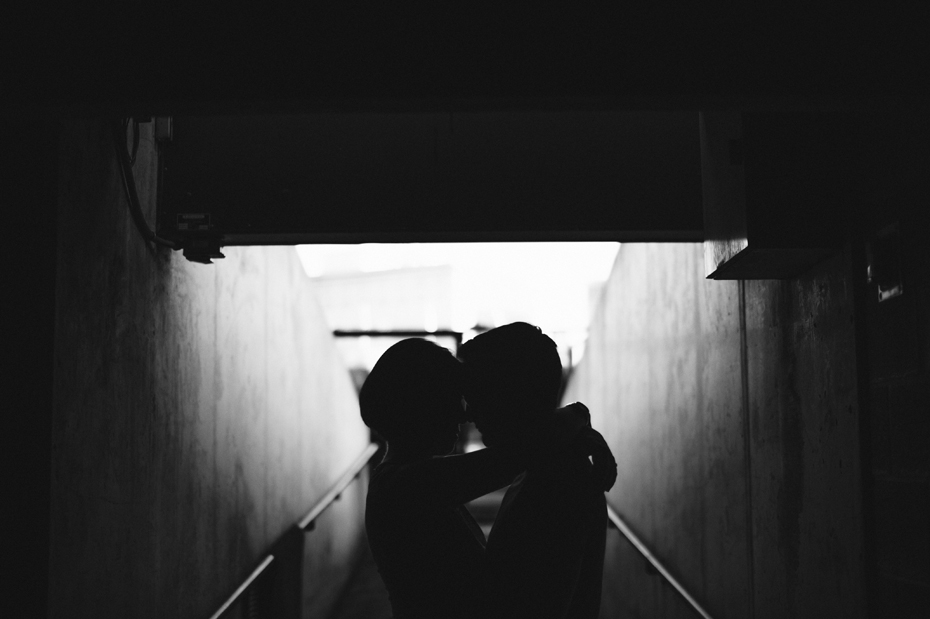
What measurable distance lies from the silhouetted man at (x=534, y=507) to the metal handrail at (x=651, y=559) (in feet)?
7.67

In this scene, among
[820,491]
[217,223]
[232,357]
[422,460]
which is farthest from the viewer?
[232,357]

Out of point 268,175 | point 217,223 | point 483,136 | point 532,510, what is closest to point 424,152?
point 483,136

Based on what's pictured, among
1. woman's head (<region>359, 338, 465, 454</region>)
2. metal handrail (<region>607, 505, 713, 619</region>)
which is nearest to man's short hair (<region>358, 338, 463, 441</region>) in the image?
woman's head (<region>359, 338, 465, 454</region>)

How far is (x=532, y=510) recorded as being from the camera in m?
1.21

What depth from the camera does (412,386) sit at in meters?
1.37

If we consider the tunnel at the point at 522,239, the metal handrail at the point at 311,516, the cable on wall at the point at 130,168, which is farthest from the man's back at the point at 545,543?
the metal handrail at the point at 311,516

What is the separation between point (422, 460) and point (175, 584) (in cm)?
212

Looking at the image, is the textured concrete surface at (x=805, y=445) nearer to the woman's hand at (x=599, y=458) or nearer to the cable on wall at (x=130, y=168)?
the woman's hand at (x=599, y=458)

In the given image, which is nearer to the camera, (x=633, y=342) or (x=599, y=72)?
(x=599, y=72)

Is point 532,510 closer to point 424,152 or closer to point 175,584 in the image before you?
point 424,152

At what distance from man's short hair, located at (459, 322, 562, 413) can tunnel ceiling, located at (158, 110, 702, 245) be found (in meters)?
1.67

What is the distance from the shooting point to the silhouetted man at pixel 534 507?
1194 millimetres

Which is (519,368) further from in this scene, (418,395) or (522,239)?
(522,239)

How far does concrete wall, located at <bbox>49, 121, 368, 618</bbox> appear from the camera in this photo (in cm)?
207
